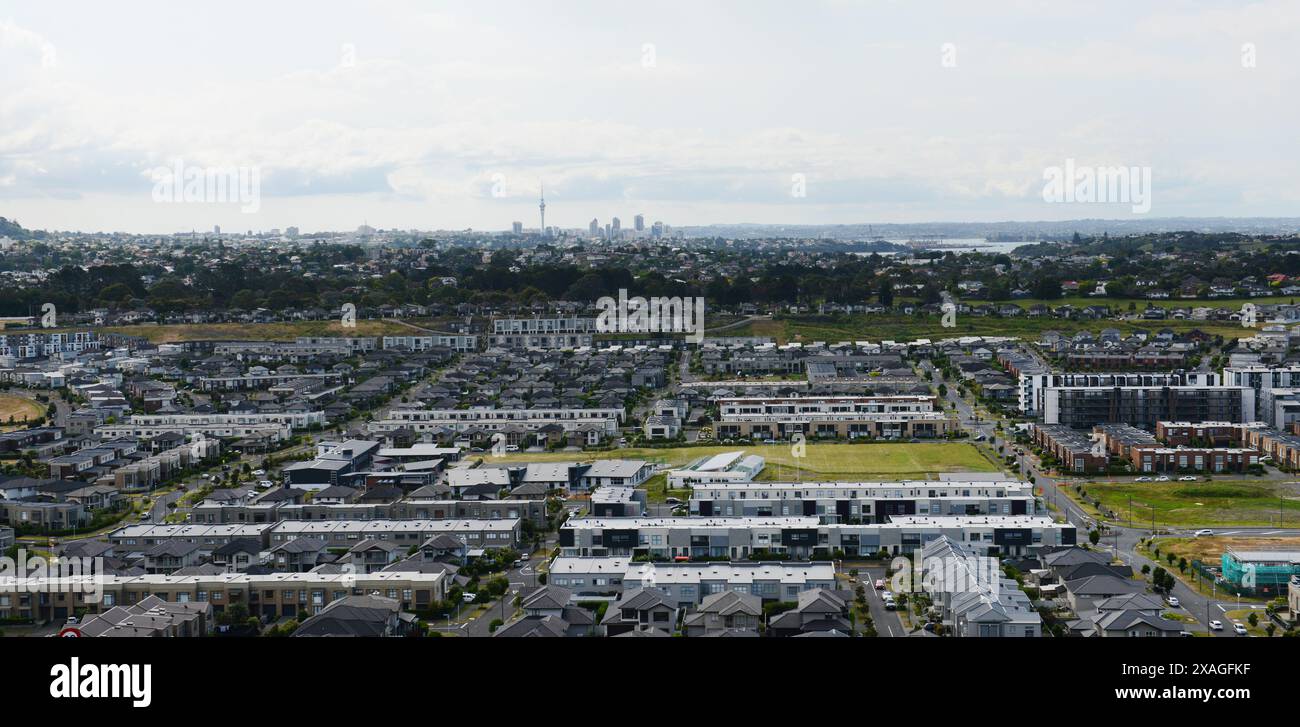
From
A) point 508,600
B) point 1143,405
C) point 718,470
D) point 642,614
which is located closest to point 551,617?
point 642,614

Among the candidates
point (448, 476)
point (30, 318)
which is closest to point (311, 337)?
point (30, 318)

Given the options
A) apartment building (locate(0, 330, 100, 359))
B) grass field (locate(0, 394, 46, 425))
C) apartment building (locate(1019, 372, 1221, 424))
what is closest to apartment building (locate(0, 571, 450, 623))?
grass field (locate(0, 394, 46, 425))

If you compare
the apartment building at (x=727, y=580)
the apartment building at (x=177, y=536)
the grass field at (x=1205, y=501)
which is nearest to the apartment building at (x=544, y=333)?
the grass field at (x=1205, y=501)

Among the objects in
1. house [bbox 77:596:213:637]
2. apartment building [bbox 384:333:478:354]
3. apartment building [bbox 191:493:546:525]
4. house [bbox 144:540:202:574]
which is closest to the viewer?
house [bbox 77:596:213:637]

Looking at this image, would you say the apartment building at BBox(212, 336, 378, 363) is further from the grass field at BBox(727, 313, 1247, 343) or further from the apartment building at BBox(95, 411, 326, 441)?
the grass field at BBox(727, 313, 1247, 343)

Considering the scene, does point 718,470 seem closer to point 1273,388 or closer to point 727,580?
point 727,580
